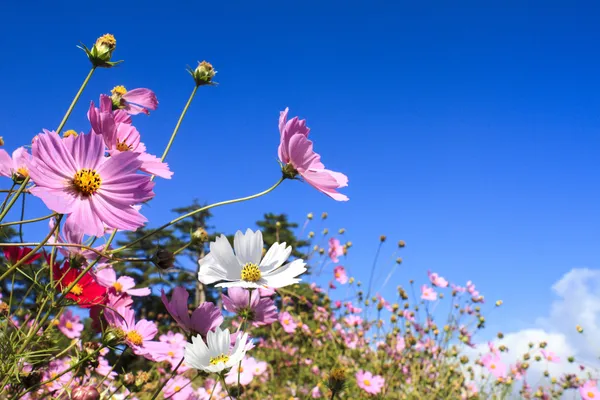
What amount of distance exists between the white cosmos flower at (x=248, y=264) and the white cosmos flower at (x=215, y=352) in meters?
0.07

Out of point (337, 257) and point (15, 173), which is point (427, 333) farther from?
point (15, 173)

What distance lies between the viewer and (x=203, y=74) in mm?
874

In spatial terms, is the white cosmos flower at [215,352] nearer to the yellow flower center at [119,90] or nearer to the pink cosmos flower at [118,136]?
the pink cosmos flower at [118,136]

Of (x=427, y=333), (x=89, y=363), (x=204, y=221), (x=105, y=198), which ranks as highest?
(x=204, y=221)

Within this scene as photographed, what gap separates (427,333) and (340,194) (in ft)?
7.71

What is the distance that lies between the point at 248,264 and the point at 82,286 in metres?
0.26

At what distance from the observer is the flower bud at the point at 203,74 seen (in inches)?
34.4

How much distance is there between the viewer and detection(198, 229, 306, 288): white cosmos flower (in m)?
0.72

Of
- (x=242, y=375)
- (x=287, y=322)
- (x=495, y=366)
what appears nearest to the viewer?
(x=242, y=375)

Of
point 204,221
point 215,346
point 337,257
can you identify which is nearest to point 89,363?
point 215,346

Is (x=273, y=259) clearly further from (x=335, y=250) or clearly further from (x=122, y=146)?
(x=335, y=250)

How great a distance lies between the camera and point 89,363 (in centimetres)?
79

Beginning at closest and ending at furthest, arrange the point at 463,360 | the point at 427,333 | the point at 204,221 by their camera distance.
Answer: the point at 463,360 < the point at 427,333 < the point at 204,221

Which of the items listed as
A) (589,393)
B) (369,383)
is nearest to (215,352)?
(369,383)
